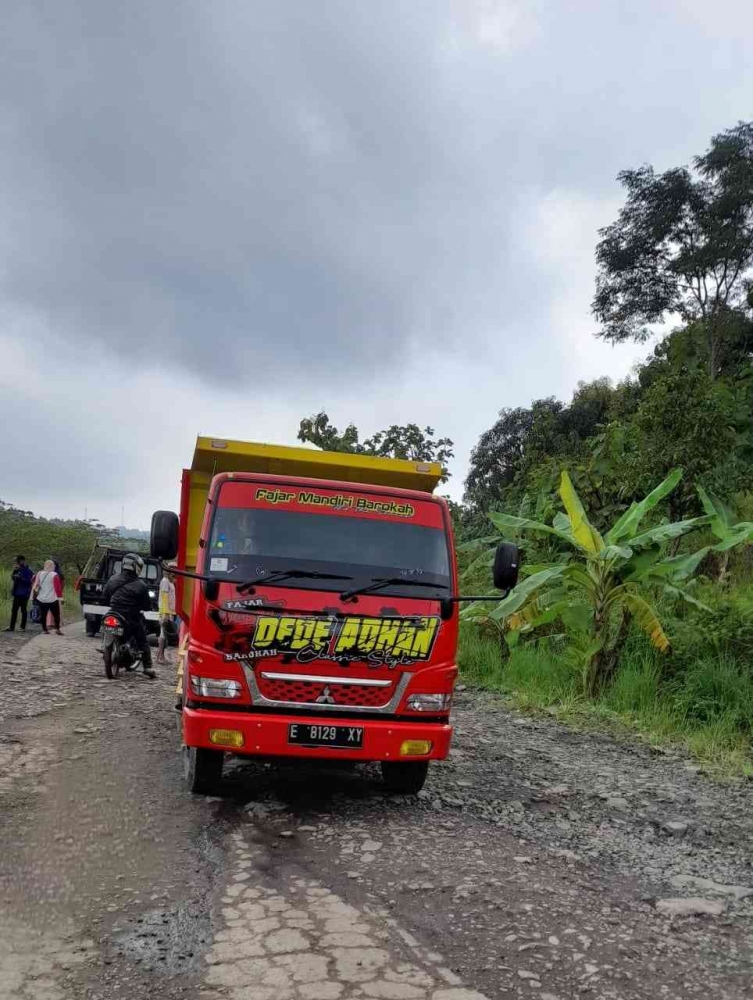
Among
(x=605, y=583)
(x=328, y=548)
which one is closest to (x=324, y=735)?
(x=328, y=548)

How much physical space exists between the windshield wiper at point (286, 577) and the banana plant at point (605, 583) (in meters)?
3.89

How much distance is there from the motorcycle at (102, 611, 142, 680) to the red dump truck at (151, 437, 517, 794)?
18.2 feet

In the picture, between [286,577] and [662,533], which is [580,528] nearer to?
[662,533]

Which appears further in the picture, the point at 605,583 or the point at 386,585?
the point at 605,583

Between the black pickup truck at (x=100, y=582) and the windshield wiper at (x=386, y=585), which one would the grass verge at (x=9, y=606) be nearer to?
the black pickup truck at (x=100, y=582)

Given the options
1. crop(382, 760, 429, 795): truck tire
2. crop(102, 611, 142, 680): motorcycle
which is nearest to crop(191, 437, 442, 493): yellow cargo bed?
crop(382, 760, 429, 795): truck tire

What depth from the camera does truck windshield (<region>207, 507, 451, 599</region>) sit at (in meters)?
5.57

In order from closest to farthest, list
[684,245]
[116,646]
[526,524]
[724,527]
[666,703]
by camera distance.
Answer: [666,703] < [724,527] < [526,524] < [116,646] < [684,245]

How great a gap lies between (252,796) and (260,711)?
878 millimetres

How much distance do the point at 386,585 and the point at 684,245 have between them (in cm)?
3046

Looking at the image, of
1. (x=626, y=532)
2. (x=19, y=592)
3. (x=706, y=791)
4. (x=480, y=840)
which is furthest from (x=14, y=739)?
(x=19, y=592)

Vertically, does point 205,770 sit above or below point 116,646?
below

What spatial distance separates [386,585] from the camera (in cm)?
557

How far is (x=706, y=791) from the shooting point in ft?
20.9
